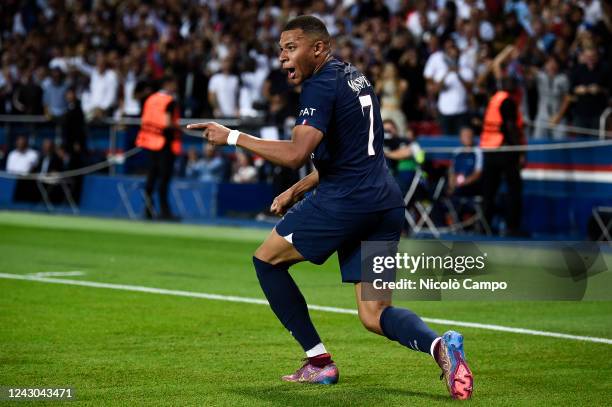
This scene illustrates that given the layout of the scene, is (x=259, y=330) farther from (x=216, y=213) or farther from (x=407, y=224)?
(x=216, y=213)

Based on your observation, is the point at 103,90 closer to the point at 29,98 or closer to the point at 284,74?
the point at 29,98

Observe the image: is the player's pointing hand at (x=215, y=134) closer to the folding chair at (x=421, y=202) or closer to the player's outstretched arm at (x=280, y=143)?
the player's outstretched arm at (x=280, y=143)

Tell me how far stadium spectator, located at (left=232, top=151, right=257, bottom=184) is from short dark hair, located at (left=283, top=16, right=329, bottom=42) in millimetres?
14699

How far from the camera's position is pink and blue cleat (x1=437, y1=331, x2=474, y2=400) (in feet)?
21.9

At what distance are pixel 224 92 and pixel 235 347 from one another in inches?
579

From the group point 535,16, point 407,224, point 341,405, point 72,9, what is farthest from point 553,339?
point 72,9

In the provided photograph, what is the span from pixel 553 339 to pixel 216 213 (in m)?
13.0

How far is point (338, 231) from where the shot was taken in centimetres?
696

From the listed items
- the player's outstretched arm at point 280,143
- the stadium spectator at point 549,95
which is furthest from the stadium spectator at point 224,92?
the player's outstretched arm at point 280,143

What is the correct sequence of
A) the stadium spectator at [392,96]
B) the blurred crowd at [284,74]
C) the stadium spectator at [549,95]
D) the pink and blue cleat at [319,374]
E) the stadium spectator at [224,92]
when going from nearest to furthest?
the pink and blue cleat at [319,374] → the stadium spectator at [549,95] → the stadium spectator at [392,96] → the blurred crowd at [284,74] → the stadium spectator at [224,92]

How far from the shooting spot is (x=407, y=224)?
18.5 metres

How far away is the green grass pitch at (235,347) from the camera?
7.11m

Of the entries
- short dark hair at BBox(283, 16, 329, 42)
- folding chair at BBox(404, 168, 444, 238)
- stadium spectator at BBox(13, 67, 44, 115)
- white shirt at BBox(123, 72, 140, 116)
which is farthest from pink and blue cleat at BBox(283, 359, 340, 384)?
stadium spectator at BBox(13, 67, 44, 115)

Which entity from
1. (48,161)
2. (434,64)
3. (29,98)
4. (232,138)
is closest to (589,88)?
(434,64)
